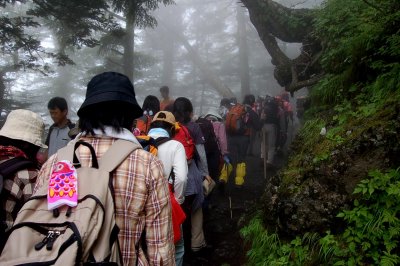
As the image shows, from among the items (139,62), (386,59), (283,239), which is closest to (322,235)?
(283,239)

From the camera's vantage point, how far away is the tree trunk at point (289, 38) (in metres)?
7.59

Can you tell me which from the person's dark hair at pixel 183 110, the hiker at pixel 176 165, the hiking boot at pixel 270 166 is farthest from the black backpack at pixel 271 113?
the hiker at pixel 176 165

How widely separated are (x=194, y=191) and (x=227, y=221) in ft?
7.96

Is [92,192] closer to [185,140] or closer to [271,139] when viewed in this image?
[185,140]

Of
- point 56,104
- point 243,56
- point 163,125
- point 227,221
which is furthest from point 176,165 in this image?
point 243,56

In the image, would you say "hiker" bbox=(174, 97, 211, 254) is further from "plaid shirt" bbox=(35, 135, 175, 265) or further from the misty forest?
"plaid shirt" bbox=(35, 135, 175, 265)

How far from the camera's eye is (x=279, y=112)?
11562mm

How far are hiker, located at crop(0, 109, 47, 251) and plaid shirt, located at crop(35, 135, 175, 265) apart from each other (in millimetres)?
575

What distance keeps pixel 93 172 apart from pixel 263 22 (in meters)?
9.49

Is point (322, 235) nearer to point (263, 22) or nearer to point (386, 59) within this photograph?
point (386, 59)

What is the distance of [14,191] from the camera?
225 centimetres

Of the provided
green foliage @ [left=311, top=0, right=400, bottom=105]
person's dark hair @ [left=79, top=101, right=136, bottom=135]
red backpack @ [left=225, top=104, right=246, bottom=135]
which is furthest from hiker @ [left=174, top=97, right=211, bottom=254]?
red backpack @ [left=225, top=104, right=246, bottom=135]

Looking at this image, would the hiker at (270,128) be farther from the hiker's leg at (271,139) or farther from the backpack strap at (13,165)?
the backpack strap at (13,165)

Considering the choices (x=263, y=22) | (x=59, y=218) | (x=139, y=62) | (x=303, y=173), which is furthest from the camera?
(x=139, y=62)
